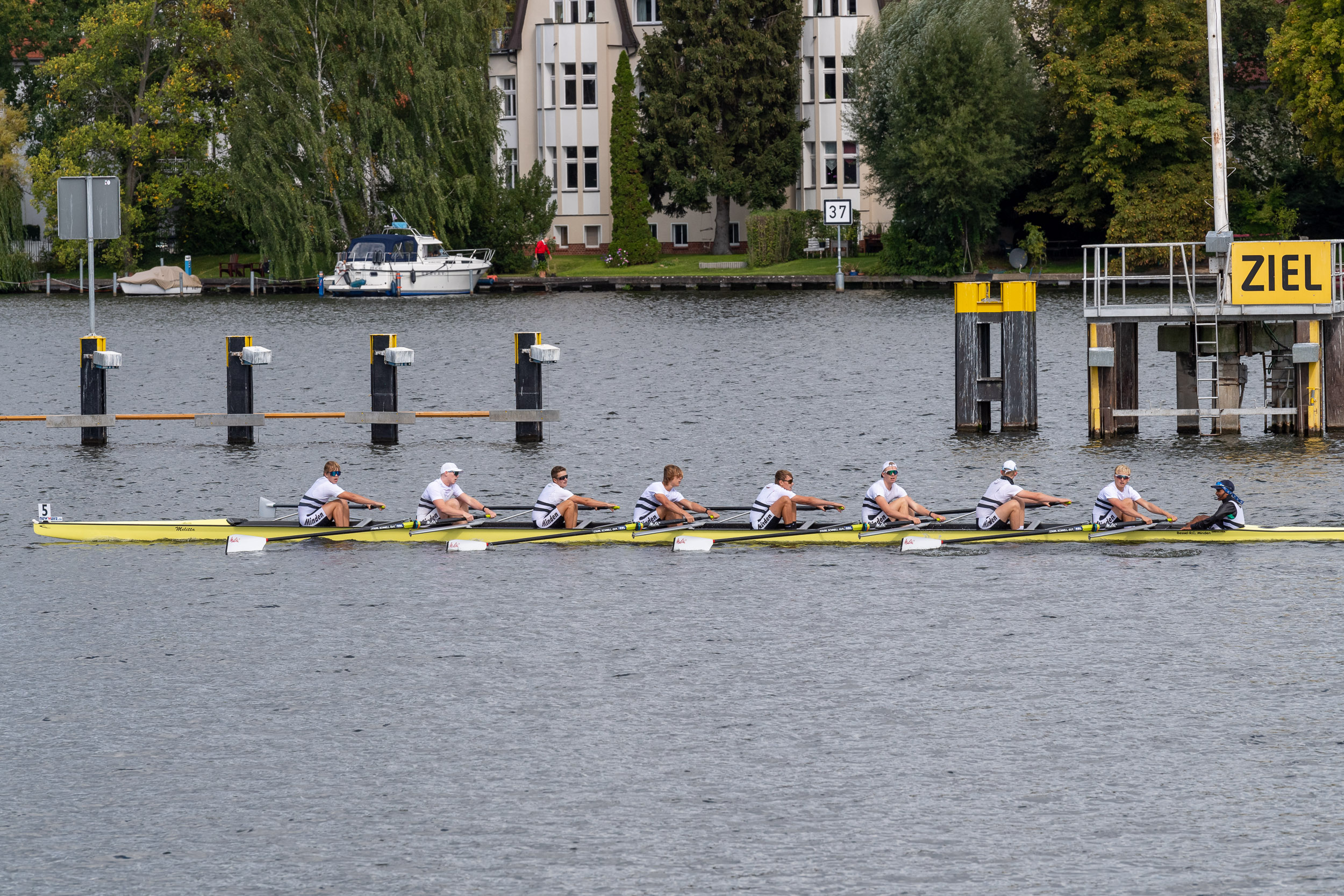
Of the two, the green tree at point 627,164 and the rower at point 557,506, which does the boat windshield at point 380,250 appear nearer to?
the green tree at point 627,164

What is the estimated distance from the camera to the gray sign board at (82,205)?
116 feet

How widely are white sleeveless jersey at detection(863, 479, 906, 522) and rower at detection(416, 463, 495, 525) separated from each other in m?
5.95

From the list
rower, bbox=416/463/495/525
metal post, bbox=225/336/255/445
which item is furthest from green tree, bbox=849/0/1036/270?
rower, bbox=416/463/495/525

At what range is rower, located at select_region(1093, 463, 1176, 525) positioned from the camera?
27.0 metres

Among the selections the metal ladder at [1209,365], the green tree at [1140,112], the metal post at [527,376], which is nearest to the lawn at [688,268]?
the green tree at [1140,112]

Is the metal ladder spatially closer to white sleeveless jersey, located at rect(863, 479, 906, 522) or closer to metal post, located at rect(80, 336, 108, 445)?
white sleeveless jersey, located at rect(863, 479, 906, 522)

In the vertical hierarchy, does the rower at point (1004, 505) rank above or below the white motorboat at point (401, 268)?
below

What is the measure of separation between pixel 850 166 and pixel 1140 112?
1974cm

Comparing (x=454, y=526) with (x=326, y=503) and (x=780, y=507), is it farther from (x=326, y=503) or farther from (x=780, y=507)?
(x=780, y=507)

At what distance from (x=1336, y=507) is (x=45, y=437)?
2913cm

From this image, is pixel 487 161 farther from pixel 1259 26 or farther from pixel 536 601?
pixel 536 601

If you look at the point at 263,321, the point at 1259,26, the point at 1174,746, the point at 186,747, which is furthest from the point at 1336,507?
the point at 1259,26

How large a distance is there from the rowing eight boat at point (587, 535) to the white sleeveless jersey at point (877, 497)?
0.73ft

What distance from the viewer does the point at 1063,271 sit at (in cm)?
8725
